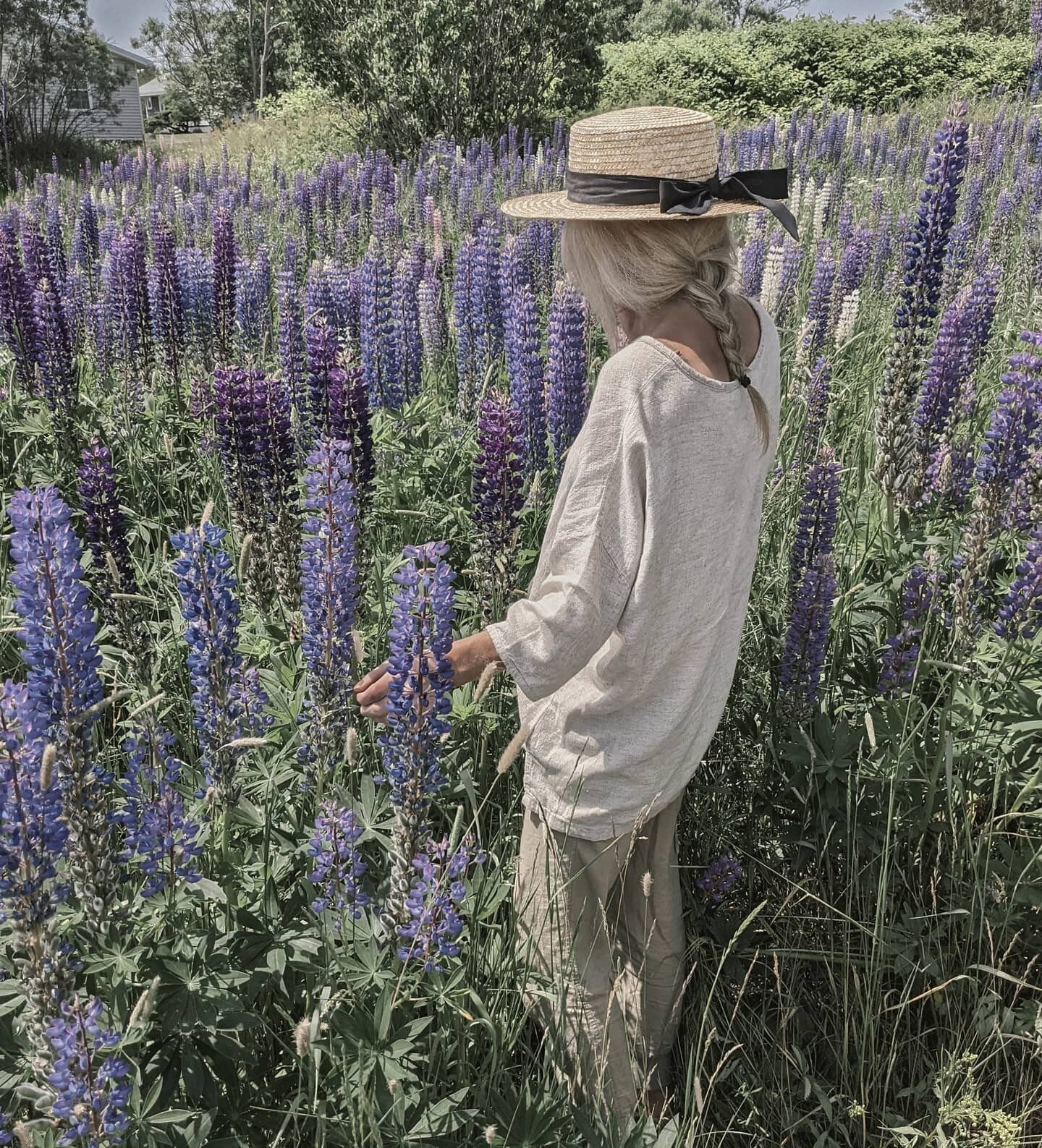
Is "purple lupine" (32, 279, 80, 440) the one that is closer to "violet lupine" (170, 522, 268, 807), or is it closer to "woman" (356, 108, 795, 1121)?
"violet lupine" (170, 522, 268, 807)

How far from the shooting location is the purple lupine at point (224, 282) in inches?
199

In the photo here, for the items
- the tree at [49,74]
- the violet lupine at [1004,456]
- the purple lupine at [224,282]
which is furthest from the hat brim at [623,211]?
the tree at [49,74]

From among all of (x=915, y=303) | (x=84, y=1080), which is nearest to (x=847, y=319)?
(x=915, y=303)

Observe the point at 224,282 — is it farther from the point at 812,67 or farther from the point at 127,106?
the point at 127,106

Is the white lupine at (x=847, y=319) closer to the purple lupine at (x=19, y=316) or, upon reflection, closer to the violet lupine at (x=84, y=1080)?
the purple lupine at (x=19, y=316)

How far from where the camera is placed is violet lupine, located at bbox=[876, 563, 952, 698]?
303 cm

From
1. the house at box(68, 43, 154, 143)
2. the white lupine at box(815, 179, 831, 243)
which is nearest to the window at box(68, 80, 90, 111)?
the house at box(68, 43, 154, 143)

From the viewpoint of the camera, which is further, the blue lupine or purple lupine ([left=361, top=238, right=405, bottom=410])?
purple lupine ([left=361, top=238, right=405, bottom=410])

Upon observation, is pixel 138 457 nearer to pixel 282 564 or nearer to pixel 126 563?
pixel 126 563

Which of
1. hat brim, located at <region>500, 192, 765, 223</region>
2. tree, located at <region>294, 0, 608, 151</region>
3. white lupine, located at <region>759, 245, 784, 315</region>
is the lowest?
white lupine, located at <region>759, 245, 784, 315</region>

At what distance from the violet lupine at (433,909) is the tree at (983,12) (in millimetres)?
41242

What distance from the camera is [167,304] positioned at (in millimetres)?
5051

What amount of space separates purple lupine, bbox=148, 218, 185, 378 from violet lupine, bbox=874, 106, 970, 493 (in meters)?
3.53

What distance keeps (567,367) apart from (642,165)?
1.78 m
